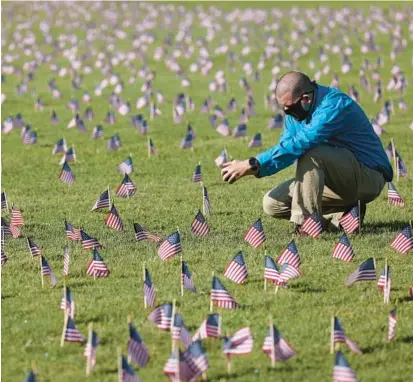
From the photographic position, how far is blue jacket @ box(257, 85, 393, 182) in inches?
388

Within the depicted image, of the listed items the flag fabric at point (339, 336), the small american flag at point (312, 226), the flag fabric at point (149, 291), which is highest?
the small american flag at point (312, 226)

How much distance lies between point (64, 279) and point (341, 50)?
18.4 m

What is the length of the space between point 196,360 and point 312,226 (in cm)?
385

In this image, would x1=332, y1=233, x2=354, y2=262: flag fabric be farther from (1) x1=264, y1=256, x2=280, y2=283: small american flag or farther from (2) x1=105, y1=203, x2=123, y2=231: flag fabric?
(2) x1=105, y1=203, x2=123, y2=231: flag fabric

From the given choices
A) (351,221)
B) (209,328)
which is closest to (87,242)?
(351,221)

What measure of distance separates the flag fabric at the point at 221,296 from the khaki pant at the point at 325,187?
88.4 inches

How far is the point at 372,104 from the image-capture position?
65.3 feet

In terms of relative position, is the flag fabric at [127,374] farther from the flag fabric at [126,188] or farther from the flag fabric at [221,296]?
the flag fabric at [126,188]

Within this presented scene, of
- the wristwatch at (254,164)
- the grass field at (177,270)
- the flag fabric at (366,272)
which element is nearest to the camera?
the grass field at (177,270)

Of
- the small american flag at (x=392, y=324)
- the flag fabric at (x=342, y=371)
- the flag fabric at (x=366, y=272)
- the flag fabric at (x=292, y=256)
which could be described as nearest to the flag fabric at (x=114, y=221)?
the flag fabric at (x=292, y=256)

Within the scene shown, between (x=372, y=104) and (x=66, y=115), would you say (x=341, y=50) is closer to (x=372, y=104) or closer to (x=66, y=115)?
(x=372, y=104)

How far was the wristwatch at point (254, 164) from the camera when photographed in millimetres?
9651

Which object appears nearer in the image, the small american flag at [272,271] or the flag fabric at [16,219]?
the small american flag at [272,271]

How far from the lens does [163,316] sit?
24.5 ft
